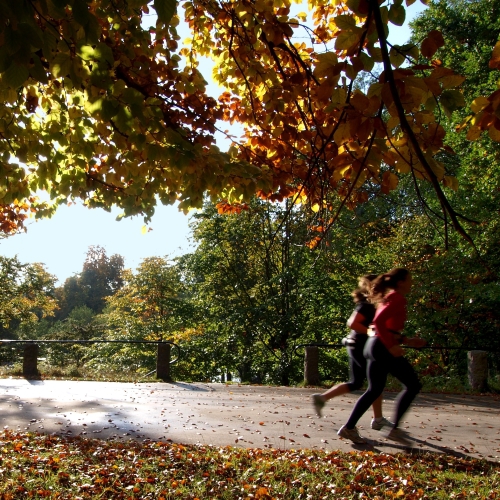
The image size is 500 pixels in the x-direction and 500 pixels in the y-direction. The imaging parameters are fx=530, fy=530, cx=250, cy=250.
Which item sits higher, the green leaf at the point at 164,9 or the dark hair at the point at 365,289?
the green leaf at the point at 164,9

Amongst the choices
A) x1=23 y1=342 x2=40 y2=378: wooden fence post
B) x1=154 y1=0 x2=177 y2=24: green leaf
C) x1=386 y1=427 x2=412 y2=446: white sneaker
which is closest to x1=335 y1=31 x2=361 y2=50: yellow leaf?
x1=154 y1=0 x2=177 y2=24: green leaf

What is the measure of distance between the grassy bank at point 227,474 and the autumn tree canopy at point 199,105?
2.56 metres

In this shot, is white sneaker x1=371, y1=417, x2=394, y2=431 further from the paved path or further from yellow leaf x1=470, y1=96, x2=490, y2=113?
yellow leaf x1=470, y1=96, x2=490, y2=113

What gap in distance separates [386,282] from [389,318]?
1.39 ft

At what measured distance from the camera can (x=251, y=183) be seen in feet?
19.6

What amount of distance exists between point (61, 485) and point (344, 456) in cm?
289

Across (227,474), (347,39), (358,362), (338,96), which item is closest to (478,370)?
(358,362)

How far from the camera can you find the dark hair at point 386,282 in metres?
5.70

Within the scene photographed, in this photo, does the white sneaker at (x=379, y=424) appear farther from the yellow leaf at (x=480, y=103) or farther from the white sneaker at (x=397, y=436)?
the yellow leaf at (x=480, y=103)

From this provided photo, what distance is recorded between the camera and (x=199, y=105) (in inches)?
267

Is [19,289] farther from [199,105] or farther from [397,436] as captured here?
[397,436]

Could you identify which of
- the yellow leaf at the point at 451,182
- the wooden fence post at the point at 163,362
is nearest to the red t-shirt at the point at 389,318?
the yellow leaf at the point at 451,182

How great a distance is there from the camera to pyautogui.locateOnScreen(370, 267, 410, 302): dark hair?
570cm

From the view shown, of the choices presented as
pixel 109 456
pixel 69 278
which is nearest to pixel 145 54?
pixel 109 456
